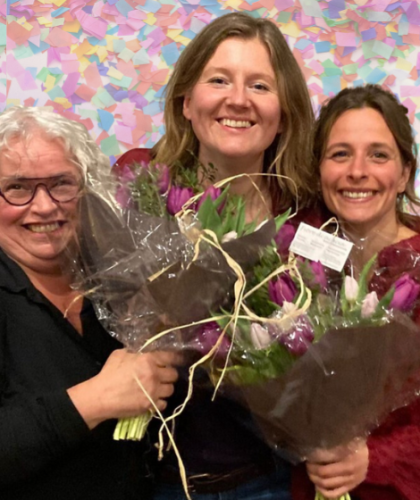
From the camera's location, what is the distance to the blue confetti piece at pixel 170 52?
1.98 meters

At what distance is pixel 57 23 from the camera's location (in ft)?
6.43

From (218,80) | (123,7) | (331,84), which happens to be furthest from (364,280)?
(123,7)

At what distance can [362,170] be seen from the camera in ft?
4.52

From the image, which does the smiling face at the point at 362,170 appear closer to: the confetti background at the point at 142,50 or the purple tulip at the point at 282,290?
the purple tulip at the point at 282,290

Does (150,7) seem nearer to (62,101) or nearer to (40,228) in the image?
(62,101)

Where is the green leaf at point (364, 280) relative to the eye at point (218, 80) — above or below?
below

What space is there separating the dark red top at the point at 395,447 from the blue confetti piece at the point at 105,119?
4.11 ft

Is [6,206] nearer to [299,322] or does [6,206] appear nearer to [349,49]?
[299,322]

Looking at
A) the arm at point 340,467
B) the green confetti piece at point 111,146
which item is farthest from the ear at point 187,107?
the arm at point 340,467

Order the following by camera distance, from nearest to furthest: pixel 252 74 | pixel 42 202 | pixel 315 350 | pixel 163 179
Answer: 1. pixel 315 350
2. pixel 163 179
3. pixel 42 202
4. pixel 252 74

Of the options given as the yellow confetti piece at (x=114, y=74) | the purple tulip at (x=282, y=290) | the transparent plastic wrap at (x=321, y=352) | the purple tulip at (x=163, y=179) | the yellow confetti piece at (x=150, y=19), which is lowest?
the transparent plastic wrap at (x=321, y=352)

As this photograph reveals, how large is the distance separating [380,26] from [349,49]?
5.6 inches

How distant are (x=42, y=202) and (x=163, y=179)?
1.01 feet

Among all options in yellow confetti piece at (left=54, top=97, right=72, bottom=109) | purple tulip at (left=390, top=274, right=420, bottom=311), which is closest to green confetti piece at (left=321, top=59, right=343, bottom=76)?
yellow confetti piece at (left=54, top=97, right=72, bottom=109)
